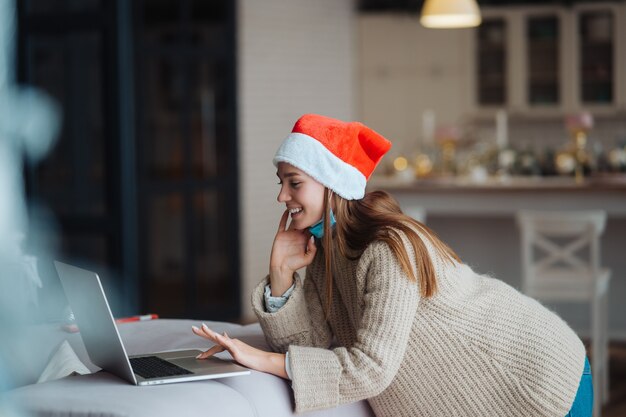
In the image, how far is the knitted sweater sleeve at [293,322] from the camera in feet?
6.35

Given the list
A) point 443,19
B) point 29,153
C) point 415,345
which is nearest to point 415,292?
point 415,345

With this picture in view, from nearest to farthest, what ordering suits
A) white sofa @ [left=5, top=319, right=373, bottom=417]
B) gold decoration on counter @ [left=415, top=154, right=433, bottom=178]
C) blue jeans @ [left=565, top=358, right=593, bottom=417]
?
white sofa @ [left=5, top=319, right=373, bottom=417]
blue jeans @ [left=565, top=358, right=593, bottom=417]
gold decoration on counter @ [left=415, top=154, right=433, bottom=178]

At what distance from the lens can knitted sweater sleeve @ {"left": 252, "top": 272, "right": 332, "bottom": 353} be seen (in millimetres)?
1936

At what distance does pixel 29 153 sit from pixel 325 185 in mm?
2490

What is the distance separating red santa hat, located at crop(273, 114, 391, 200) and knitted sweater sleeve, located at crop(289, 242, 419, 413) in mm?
234

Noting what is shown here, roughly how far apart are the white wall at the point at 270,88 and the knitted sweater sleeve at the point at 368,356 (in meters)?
4.83

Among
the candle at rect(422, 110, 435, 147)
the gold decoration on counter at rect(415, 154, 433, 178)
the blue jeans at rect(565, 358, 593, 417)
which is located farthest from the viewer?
the candle at rect(422, 110, 435, 147)

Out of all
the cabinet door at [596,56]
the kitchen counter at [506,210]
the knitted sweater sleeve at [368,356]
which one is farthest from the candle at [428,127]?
the knitted sweater sleeve at [368,356]

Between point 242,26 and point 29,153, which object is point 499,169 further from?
point 29,153

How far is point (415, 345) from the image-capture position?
1819 mm

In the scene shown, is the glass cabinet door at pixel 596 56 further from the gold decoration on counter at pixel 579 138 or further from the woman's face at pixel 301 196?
the woman's face at pixel 301 196

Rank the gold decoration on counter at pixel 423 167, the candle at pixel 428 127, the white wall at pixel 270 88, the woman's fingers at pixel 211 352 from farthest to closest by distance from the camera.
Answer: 1. the candle at pixel 428 127
2. the white wall at pixel 270 88
3. the gold decoration on counter at pixel 423 167
4. the woman's fingers at pixel 211 352

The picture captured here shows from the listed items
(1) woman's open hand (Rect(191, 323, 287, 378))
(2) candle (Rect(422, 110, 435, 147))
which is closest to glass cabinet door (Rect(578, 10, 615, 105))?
(2) candle (Rect(422, 110, 435, 147))

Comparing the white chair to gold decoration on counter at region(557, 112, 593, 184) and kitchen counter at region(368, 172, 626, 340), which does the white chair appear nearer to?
kitchen counter at region(368, 172, 626, 340)
